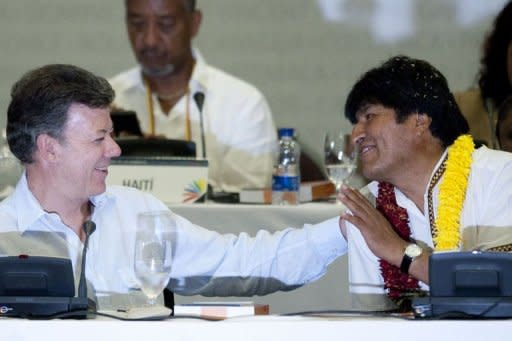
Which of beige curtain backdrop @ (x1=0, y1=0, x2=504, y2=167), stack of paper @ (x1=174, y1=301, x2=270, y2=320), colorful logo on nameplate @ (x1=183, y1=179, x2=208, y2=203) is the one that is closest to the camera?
stack of paper @ (x1=174, y1=301, x2=270, y2=320)

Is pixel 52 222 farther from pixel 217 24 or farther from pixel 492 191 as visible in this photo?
pixel 217 24

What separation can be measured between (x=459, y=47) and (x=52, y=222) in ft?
11.2

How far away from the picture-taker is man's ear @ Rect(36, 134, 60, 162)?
3.07 m

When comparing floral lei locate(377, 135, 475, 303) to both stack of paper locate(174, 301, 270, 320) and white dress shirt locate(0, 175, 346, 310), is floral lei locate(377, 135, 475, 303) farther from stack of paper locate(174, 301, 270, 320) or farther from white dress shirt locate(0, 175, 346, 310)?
stack of paper locate(174, 301, 270, 320)

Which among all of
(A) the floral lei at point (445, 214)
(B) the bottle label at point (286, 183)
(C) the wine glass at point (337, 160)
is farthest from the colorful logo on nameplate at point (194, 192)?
(A) the floral lei at point (445, 214)

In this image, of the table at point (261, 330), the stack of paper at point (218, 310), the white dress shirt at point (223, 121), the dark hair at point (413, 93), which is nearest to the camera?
the table at point (261, 330)

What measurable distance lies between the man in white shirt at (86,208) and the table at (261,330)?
0.87 metres

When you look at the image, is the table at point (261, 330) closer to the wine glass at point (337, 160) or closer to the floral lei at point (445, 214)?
the floral lei at point (445, 214)

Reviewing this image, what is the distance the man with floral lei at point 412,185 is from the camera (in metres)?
3.18

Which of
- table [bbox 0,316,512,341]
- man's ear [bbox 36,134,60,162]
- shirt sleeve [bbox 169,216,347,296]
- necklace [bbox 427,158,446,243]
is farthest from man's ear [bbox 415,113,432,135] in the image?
table [bbox 0,316,512,341]

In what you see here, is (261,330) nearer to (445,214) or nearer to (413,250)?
(413,250)

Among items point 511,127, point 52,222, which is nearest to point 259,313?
point 52,222

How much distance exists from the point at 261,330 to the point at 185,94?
3.96 meters

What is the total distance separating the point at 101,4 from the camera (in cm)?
612
